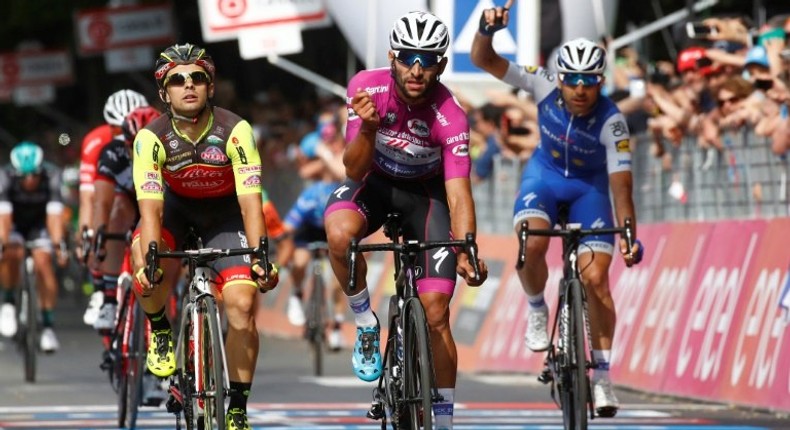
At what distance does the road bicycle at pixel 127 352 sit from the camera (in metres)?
14.1

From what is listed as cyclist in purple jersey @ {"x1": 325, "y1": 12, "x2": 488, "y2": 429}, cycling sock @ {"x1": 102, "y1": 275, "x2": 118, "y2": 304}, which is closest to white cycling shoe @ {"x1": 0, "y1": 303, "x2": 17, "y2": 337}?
cycling sock @ {"x1": 102, "y1": 275, "x2": 118, "y2": 304}

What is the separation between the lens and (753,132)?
1581 centimetres

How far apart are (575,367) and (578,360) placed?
91 mm

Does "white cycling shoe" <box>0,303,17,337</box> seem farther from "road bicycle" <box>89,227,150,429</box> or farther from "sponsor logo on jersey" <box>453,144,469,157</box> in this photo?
"sponsor logo on jersey" <box>453,144,469,157</box>

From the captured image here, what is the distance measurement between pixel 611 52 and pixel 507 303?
137 inches

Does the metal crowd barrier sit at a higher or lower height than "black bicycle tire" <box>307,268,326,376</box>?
higher

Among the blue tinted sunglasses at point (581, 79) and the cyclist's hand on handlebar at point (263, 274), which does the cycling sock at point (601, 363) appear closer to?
the blue tinted sunglasses at point (581, 79)

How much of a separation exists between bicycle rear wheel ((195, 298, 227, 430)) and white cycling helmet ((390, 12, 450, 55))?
5.45 feet

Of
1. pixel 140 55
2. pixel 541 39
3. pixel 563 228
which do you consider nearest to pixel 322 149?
pixel 541 39

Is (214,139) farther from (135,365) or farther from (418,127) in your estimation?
(135,365)

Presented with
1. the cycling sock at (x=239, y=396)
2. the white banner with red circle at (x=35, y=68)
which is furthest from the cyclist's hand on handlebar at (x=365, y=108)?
the white banner with red circle at (x=35, y=68)

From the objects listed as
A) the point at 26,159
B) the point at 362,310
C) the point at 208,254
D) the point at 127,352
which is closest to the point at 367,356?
the point at 362,310

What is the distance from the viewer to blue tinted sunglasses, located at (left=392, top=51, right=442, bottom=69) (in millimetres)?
11047

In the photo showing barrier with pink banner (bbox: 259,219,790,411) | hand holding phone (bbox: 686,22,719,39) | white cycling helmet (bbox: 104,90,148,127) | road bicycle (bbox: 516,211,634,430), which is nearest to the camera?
road bicycle (bbox: 516,211,634,430)
